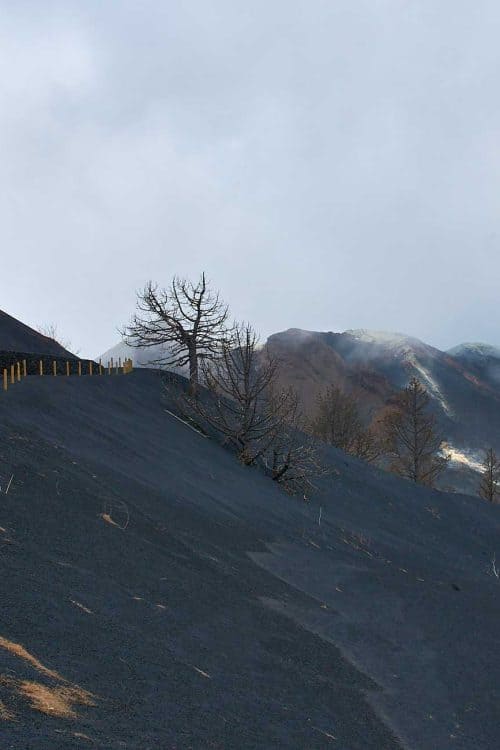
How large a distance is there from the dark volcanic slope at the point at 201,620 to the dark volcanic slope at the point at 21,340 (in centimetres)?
3259

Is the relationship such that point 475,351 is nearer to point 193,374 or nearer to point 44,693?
point 193,374

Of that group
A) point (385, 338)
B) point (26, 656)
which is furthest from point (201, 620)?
point (385, 338)

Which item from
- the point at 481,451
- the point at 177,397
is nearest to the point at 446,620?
the point at 177,397

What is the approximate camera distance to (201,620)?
8.23 m

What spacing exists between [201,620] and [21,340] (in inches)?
1884

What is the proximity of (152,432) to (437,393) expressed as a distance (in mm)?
100298

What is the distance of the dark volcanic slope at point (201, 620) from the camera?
5.36 m

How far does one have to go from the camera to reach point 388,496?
2930 cm

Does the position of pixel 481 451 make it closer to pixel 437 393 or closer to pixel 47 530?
pixel 437 393

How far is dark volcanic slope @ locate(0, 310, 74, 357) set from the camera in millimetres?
49500

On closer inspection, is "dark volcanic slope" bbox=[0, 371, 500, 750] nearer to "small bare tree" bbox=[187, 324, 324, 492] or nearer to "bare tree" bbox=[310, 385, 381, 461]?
"small bare tree" bbox=[187, 324, 324, 492]

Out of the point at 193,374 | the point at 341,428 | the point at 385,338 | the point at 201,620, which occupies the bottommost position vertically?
the point at 201,620

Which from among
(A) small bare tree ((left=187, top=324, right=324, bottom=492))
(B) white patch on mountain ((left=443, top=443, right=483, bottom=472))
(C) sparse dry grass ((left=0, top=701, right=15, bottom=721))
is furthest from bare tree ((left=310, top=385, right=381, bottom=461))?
(C) sparse dry grass ((left=0, top=701, right=15, bottom=721))

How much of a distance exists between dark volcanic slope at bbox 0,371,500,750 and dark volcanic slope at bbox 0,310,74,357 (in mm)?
32589
